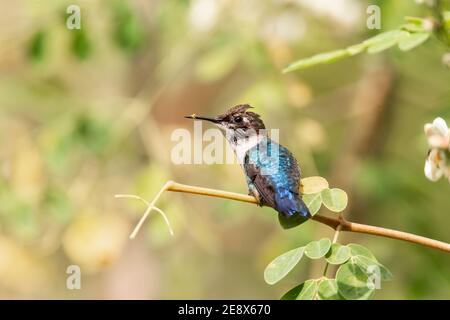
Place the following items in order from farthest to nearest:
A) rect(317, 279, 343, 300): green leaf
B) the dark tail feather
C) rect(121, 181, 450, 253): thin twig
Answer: the dark tail feather, rect(317, 279, 343, 300): green leaf, rect(121, 181, 450, 253): thin twig

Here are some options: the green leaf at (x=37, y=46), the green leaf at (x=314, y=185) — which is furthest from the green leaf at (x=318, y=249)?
the green leaf at (x=37, y=46)

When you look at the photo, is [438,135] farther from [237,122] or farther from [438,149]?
[237,122]

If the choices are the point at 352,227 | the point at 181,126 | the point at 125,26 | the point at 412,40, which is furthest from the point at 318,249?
the point at 181,126

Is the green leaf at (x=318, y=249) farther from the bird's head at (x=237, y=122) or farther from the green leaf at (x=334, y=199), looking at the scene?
the bird's head at (x=237, y=122)

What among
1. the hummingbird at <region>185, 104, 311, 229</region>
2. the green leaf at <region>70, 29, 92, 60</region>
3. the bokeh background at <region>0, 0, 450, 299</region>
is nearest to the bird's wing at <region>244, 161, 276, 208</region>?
the hummingbird at <region>185, 104, 311, 229</region>

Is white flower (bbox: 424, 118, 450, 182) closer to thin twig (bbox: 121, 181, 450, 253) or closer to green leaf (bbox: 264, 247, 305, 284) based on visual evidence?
thin twig (bbox: 121, 181, 450, 253)

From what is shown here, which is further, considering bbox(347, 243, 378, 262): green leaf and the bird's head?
the bird's head

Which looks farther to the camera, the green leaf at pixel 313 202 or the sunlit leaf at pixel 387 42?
the sunlit leaf at pixel 387 42

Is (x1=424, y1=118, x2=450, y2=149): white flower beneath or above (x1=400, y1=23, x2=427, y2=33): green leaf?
beneath
